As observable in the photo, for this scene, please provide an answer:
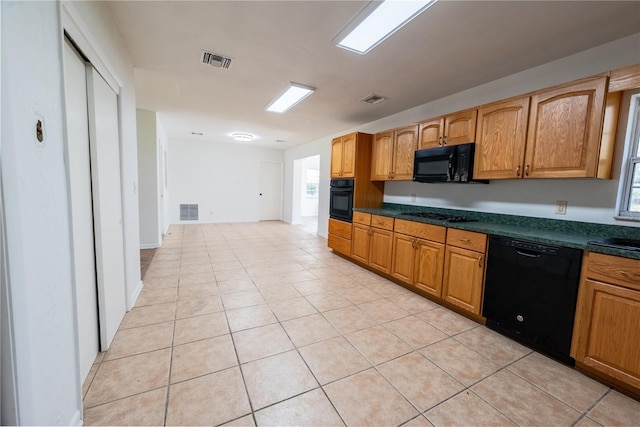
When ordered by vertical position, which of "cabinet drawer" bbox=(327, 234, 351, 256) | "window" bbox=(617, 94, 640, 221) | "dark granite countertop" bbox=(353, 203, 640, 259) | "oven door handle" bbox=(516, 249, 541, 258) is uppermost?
"window" bbox=(617, 94, 640, 221)

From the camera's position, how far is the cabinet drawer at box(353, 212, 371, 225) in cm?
378

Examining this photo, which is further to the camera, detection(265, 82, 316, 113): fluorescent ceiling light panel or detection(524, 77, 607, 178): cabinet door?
detection(265, 82, 316, 113): fluorescent ceiling light panel

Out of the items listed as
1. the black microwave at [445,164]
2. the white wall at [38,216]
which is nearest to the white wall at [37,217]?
the white wall at [38,216]

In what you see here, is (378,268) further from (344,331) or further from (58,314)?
(58,314)

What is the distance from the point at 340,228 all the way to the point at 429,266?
1892 mm

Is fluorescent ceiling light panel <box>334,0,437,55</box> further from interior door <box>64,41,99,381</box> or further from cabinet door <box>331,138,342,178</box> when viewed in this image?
cabinet door <box>331,138,342,178</box>

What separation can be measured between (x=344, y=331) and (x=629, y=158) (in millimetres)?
2622

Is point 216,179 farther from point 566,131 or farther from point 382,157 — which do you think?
point 566,131

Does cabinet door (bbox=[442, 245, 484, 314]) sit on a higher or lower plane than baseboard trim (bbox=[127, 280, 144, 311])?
higher

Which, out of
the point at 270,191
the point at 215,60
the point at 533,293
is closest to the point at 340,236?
the point at 533,293

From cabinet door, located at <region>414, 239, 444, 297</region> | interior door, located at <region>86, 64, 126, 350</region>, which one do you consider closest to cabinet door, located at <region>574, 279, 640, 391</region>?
cabinet door, located at <region>414, 239, 444, 297</region>

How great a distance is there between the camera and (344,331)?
2174 millimetres

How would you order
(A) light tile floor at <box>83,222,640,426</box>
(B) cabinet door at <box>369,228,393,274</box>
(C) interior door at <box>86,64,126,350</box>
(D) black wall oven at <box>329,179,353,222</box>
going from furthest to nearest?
(D) black wall oven at <box>329,179,353,222</box>, (B) cabinet door at <box>369,228,393,274</box>, (C) interior door at <box>86,64,126,350</box>, (A) light tile floor at <box>83,222,640,426</box>

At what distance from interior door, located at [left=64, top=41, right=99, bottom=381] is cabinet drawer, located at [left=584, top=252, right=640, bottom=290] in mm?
3166
